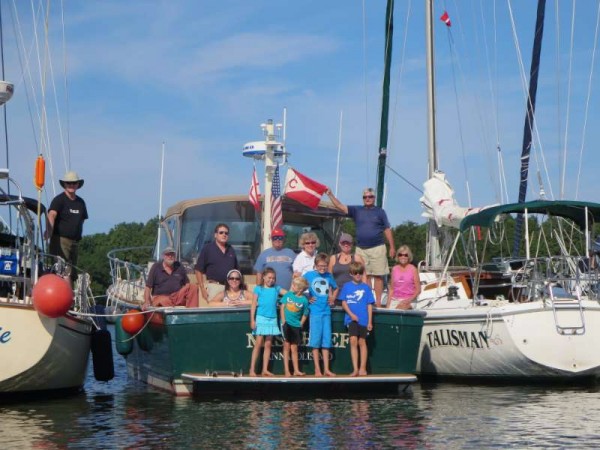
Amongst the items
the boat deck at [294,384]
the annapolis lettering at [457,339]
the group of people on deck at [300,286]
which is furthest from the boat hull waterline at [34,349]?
the annapolis lettering at [457,339]

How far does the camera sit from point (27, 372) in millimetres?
13578

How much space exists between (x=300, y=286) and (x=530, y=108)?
1106 cm

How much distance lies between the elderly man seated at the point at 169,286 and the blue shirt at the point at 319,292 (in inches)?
66.3

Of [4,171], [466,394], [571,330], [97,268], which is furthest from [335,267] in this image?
[97,268]

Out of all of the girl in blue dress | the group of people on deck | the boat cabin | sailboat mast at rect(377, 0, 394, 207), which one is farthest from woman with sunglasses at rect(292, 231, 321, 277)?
sailboat mast at rect(377, 0, 394, 207)

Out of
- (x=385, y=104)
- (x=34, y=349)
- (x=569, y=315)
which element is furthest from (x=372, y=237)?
(x=385, y=104)

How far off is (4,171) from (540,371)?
8034mm

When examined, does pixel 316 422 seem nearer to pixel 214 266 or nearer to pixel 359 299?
pixel 359 299

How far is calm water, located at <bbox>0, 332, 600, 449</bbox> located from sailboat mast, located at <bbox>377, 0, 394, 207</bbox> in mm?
7663

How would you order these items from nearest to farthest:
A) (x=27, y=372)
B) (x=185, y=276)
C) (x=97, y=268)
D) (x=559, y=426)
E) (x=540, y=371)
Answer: (x=559, y=426) → (x=27, y=372) → (x=185, y=276) → (x=540, y=371) → (x=97, y=268)

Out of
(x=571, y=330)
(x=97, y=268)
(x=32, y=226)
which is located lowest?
(x=571, y=330)

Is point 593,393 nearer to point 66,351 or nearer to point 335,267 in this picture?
point 335,267

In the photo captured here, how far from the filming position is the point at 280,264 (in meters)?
14.9

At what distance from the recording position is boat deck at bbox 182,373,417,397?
547 inches
